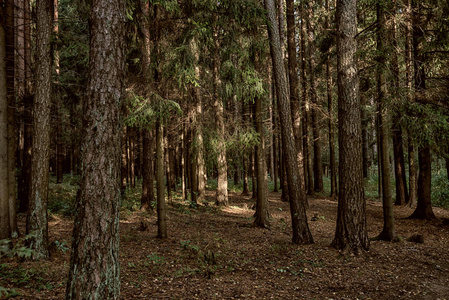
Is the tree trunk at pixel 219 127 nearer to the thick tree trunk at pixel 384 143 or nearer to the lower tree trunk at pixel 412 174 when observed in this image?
the thick tree trunk at pixel 384 143

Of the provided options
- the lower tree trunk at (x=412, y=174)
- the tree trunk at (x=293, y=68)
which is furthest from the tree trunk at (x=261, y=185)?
the lower tree trunk at (x=412, y=174)

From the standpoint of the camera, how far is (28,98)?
10.7m

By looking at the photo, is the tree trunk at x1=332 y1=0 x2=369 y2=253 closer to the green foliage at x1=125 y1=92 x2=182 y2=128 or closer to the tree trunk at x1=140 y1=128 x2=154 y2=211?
the green foliage at x1=125 y1=92 x2=182 y2=128

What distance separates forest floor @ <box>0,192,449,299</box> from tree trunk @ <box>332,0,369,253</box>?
0.51 meters

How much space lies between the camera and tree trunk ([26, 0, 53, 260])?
5844 mm

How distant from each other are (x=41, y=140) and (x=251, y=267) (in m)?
5.64

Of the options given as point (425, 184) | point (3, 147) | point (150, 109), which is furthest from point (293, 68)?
point (3, 147)

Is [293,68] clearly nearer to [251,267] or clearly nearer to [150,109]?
[150,109]

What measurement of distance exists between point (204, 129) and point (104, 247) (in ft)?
30.1

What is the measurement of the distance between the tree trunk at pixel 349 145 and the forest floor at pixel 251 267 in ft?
1.68

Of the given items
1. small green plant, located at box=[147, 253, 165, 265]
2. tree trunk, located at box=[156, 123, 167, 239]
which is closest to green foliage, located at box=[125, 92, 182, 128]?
tree trunk, located at box=[156, 123, 167, 239]

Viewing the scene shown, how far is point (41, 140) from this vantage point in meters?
5.85

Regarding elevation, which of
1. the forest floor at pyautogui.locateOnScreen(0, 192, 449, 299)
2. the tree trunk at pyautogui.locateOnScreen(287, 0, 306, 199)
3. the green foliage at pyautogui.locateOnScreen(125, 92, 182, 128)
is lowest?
the forest floor at pyautogui.locateOnScreen(0, 192, 449, 299)

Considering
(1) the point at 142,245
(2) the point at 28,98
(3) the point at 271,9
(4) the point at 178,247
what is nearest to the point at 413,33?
(3) the point at 271,9
